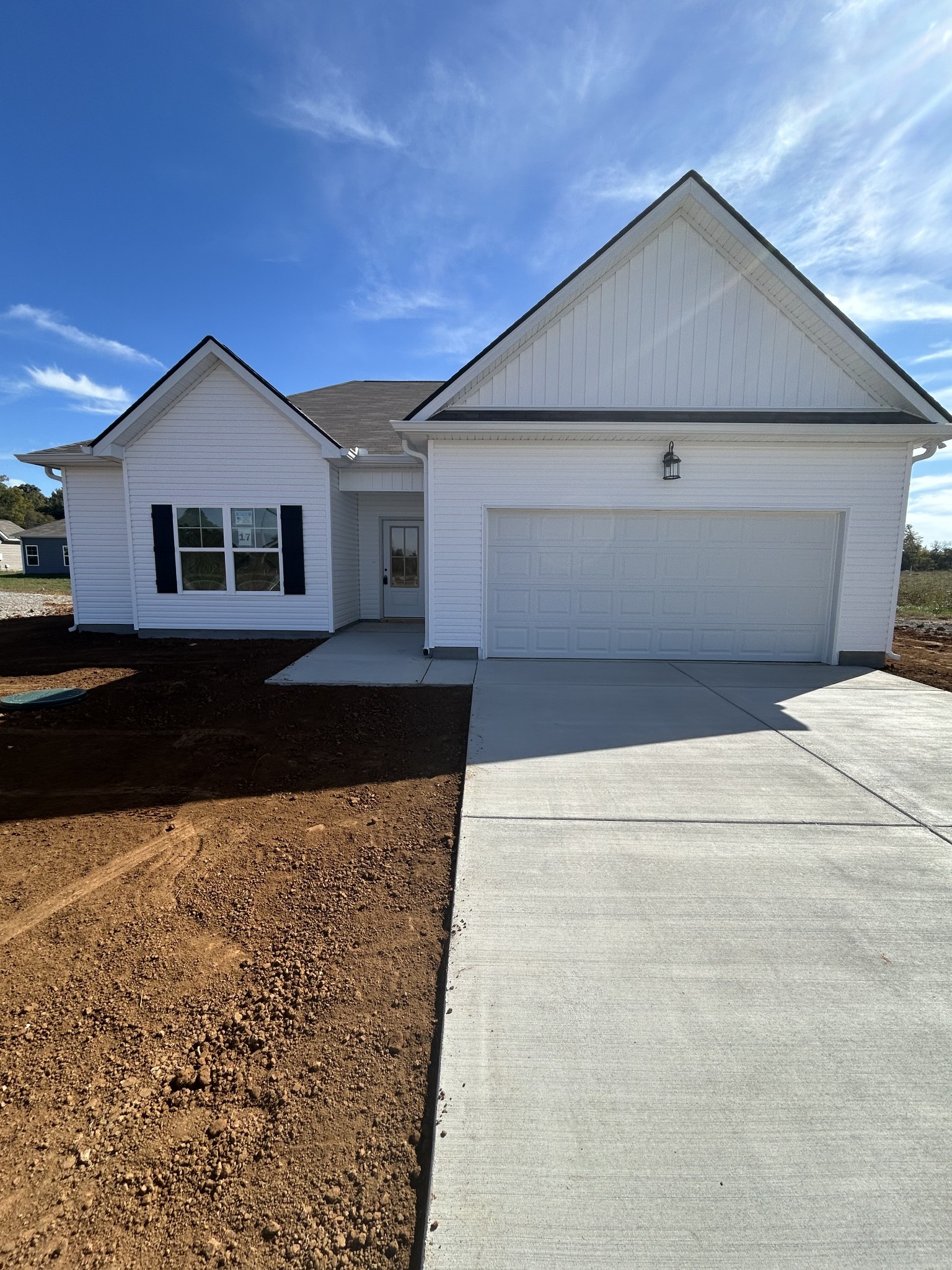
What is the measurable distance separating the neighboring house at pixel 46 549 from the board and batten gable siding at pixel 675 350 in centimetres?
3818

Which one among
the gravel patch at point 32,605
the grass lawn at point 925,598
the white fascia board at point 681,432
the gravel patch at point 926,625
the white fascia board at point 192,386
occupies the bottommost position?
the gravel patch at point 32,605

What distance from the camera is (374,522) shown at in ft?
41.1

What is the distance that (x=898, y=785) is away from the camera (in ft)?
14.6

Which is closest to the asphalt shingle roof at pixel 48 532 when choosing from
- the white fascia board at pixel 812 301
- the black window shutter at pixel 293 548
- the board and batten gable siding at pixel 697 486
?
the black window shutter at pixel 293 548

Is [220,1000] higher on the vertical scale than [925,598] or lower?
lower

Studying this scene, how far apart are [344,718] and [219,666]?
3574mm

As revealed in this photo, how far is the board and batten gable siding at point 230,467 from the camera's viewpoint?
10312 millimetres

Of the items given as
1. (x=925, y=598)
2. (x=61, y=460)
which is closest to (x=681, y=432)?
(x=61, y=460)

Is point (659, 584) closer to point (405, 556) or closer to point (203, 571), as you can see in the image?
point (405, 556)

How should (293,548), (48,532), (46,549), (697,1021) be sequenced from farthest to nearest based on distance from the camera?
(46,549), (48,532), (293,548), (697,1021)

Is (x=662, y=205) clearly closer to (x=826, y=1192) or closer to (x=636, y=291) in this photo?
(x=636, y=291)

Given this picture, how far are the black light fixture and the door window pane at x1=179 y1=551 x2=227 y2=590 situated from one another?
7.69 meters

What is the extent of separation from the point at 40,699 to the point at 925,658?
12357 mm

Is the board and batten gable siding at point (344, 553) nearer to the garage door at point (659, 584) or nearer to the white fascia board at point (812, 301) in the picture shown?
the garage door at point (659, 584)
